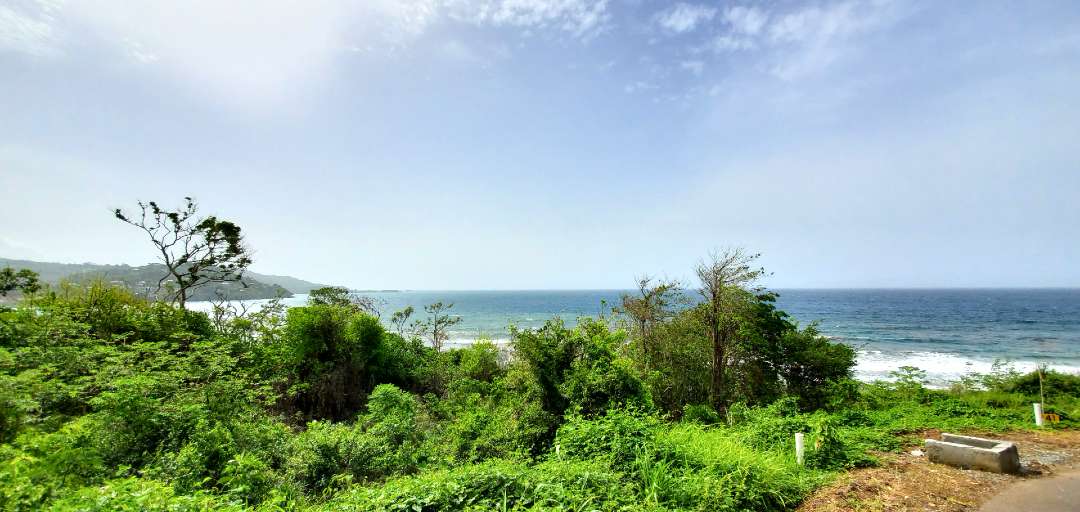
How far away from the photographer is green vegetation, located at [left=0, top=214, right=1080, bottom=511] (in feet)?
13.8

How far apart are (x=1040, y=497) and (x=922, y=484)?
1.24 metres

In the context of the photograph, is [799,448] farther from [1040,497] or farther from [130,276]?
[130,276]

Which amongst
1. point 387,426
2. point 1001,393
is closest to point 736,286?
point 1001,393

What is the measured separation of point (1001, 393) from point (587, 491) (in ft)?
59.8

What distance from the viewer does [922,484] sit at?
523 centimetres

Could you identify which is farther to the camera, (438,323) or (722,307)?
→ (438,323)

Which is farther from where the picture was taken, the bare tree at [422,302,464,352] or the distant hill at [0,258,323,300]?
the bare tree at [422,302,464,352]

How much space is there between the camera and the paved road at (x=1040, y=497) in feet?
15.2

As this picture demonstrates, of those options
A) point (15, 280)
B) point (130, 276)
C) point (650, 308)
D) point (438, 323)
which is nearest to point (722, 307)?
point (650, 308)

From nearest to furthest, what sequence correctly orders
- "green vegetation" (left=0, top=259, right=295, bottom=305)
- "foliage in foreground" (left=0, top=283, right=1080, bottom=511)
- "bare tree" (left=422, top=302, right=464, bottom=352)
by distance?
"foliage in foreground" (left=0, top=283, right=1080, bottom=511), "green vegetation" (left=0, top=259, right=295, bottom=305), "bare tree" (left=422, top=302, right=464, bottom=352)

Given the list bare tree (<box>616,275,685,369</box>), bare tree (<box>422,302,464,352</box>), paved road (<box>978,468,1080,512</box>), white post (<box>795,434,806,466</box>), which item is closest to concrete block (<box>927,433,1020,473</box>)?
paved road (<box>978,468,1080,512</box>)

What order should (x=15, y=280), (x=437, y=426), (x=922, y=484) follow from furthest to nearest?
1. (x=15, y=280)
2. (x=437, y=426)
3. (x=922, y=484)

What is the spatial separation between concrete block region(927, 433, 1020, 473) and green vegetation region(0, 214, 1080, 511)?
3.14 ft

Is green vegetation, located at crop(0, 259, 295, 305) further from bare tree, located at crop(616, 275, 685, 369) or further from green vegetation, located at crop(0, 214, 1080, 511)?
bare tree, located at crop(616, 275, 685, 369)
